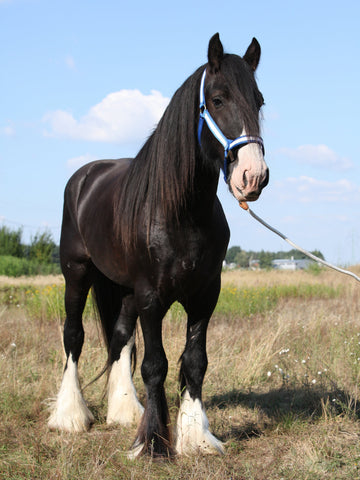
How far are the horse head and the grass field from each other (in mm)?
1611

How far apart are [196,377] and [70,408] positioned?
1355 mm

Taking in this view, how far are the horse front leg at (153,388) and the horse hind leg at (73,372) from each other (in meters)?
1.05

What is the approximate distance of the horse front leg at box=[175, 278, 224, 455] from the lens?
325 cm

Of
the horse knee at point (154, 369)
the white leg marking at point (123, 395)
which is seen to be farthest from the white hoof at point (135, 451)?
the white leg marking at point (123, 395)

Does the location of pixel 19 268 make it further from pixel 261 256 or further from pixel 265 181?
pixel 261 256

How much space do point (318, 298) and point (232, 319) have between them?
11.9 ft

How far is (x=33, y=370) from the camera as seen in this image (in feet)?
16.5

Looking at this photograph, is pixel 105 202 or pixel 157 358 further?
pixel 105 202

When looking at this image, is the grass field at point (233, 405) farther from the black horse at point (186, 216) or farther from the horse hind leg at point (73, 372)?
the black horse at point (186, 216)

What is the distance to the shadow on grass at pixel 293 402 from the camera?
387 centimetres

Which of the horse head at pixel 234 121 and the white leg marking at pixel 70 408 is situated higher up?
the horse head at pixel 234 121

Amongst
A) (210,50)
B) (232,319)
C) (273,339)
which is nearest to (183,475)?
(210,50)

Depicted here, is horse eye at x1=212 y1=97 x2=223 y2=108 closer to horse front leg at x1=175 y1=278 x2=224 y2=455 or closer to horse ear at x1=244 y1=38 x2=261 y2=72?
horse ear at x1=244 y1=38 x2=261 y2=72

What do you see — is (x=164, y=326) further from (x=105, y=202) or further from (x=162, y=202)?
(x=162, y=202)
